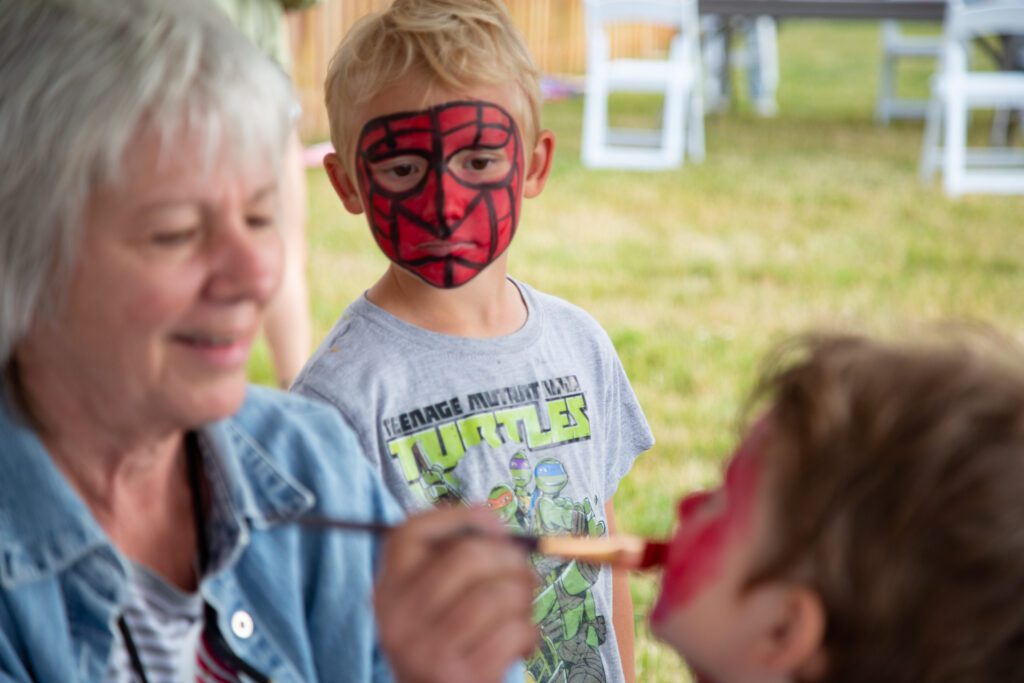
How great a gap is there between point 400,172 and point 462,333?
0.28m

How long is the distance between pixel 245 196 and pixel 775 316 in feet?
13.8

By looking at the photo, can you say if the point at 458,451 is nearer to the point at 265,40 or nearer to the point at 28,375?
the point at 28,375

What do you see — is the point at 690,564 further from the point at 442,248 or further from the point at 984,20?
the point at 984,20

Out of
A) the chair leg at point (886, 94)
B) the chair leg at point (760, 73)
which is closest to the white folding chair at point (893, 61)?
the chair leg at point (886, 94)

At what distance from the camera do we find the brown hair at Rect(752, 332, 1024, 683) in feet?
3.64

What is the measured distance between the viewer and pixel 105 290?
129 cm

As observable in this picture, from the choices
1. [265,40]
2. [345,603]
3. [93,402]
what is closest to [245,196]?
[93,402]

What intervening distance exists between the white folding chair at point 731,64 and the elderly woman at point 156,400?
421 inches

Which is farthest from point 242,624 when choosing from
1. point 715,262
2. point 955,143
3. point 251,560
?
point 955,143

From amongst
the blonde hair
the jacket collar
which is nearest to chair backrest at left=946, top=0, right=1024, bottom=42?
the blonde hair

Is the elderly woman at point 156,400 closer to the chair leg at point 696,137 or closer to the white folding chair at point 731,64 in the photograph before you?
the chair leg at point 696,137

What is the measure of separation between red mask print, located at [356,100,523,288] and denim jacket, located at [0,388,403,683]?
1.70 feet

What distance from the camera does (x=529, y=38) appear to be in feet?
46.9

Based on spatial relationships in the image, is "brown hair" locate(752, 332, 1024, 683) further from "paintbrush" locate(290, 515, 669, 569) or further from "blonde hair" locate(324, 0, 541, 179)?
"blonde hair" locate(324, 0, 541, 179)
